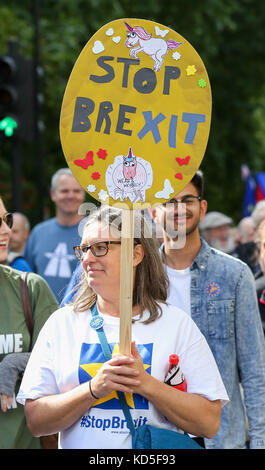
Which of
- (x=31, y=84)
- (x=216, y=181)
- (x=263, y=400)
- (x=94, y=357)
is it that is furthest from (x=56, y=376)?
(x=216, y=181)

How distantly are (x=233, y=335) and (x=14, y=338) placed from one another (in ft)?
3.53

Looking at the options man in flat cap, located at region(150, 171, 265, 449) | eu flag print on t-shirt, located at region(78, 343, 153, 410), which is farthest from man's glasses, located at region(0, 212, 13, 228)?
eu flag print on t-shirt, located at region(78, 343, 153, 410)

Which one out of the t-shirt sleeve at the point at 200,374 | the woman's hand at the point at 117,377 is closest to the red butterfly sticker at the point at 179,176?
the t-shirt sleeve at the point at 200,374

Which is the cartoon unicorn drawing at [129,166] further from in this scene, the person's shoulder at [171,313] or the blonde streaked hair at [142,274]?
the person's shoulder at [171,313]

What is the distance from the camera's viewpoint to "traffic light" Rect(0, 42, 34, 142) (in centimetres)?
897

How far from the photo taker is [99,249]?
128 inches

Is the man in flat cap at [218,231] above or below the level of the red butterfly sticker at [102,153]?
below

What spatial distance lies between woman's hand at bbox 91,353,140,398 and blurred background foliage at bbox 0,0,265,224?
1048 centimetres

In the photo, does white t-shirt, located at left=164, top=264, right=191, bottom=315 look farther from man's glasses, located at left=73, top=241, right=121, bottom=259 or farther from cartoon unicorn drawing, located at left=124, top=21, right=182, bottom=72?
cartoon unicorn drawing, located at left=124, top=21, right=182, bottom=72

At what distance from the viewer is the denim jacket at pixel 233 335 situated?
13.1 ft

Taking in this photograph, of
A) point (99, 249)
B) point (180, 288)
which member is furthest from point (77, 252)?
point (180, 288)

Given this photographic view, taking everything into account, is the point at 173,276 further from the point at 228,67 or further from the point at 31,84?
the point at 228,67

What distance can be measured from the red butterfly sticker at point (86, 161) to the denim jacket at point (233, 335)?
4.04ft

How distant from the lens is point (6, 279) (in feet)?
12.7
